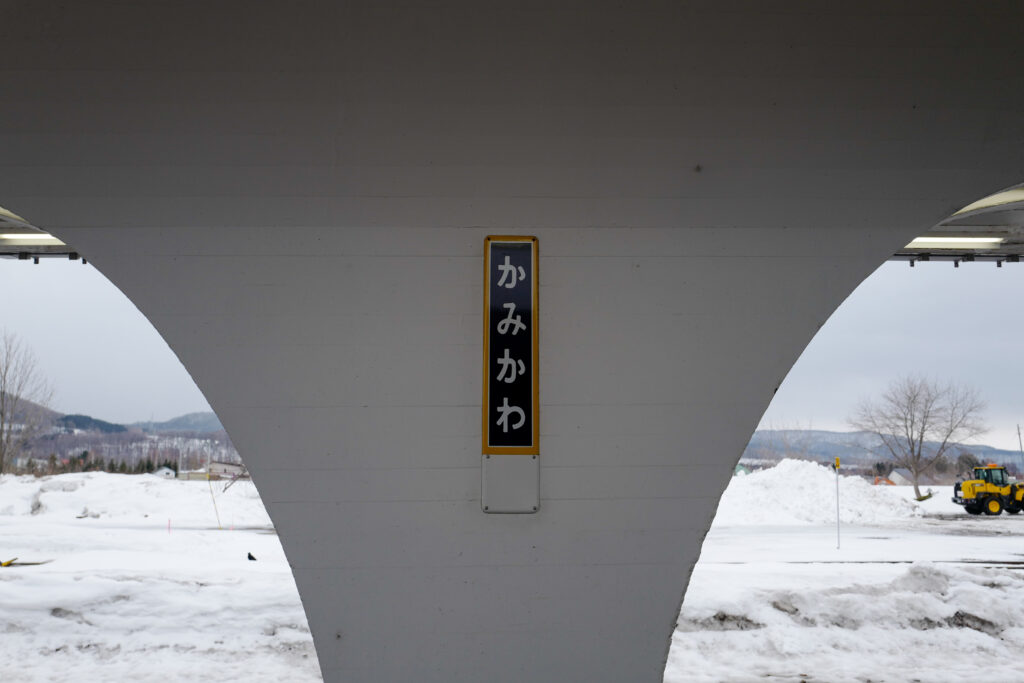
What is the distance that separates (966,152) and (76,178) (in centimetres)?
392

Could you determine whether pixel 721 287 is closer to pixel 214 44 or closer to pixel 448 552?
pixel 448 552

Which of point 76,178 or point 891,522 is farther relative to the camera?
point 891,522

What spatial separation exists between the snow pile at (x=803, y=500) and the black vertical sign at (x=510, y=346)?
480 inches

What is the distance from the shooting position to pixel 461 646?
9.70 feet

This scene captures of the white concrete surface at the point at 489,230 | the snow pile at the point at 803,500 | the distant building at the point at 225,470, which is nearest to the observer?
the white concrete surface at the point at 489,230

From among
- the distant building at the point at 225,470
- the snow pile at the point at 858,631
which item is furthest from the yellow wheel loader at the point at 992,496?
the distant building at the point at 225,470

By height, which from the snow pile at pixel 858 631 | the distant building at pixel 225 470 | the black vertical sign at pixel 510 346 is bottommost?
the snow pile at pixel 858 631

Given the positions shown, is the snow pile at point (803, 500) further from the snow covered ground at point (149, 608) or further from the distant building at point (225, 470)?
the distant building at point (225, 470)

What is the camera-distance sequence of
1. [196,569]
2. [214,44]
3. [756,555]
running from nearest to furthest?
[214,44] → [196,569] → [756,555]

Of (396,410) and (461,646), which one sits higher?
(396,410)

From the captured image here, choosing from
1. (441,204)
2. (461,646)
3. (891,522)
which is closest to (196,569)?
(461,646)

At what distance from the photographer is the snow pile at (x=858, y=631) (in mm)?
5758

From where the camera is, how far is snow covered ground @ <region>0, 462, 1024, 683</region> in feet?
19.1

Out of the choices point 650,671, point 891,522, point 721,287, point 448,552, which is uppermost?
point 721,287
